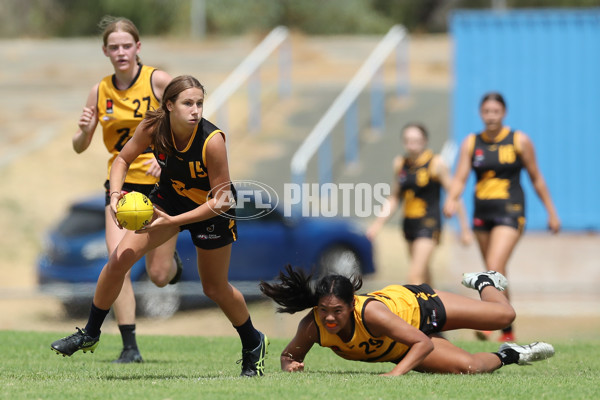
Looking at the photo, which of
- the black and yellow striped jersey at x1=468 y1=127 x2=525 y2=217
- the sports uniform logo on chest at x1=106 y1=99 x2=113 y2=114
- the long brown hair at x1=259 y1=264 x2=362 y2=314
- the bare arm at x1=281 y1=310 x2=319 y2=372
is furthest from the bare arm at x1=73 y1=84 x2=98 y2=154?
the black and yellow striped jersey at x1=468 y1=127 x2=525 y2=217

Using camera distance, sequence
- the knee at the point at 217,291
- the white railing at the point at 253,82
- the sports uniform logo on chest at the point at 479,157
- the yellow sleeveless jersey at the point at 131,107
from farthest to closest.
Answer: the white railing at the point at 253,82 → the sports uniform logo on chest at the point at 479,157 → the yellow sleeveless jersey at the point at 131,107 → the knee at the point at 217,291

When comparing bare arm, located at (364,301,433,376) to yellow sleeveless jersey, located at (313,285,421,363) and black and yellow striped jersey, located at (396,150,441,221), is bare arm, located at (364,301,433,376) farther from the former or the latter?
black and yellow striped jersey, located at (396,150,441,221)

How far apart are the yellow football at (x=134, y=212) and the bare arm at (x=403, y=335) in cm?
156

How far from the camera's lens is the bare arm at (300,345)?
Result: 6.90 meters

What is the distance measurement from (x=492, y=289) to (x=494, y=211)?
2223mm

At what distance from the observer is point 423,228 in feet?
34.3

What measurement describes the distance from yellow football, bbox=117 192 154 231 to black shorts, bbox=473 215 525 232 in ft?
14.0

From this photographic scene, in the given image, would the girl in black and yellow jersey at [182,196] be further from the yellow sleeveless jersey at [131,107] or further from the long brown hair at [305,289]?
the yellow sleeveless jersey at [131,107]

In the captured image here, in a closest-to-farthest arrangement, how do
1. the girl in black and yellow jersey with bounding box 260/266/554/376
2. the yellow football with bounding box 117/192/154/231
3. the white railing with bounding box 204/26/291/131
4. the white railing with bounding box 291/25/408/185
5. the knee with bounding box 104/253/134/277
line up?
the yellow football with bounding box 117/192/154/231
the knee with bounding box 104/253/134/277
the girl in black and yellow jersey with bounding box 260/266/554/376
the white railing with bounding box 291/25/408/185
the white railing with bounding box 204/26/291/131

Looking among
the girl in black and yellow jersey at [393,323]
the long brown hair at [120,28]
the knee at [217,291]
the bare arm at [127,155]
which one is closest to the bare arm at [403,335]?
the girl in black and yellow jersey at [393,323]

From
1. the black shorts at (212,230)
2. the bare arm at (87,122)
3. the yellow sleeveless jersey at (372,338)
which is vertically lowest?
the yellow sleeveless jersey at (372,338)

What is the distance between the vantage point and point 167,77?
7.71 meters

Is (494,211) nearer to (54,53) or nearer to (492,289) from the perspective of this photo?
(492,289)

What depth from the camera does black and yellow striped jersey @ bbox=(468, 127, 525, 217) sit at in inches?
376
